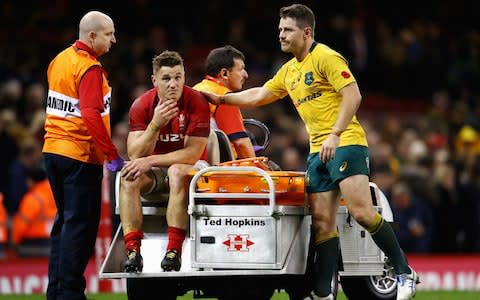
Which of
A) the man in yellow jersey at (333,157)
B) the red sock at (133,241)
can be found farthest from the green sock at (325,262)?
the red sock at (133,241)

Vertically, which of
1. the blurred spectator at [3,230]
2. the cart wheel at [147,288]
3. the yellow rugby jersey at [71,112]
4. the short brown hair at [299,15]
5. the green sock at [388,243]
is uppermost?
the short brown hair at [299,15]

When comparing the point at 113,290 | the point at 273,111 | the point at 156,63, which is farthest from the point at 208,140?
the point at 273,111

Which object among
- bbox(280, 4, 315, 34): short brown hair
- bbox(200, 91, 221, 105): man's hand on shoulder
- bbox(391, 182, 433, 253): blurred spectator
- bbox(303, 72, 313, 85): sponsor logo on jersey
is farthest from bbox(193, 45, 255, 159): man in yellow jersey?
bbox(391, 182, 433, 253): blurred spectator

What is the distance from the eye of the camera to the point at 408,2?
27266mm

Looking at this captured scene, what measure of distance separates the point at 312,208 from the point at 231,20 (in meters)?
13.7

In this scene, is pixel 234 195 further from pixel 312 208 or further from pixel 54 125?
pixel 54 125

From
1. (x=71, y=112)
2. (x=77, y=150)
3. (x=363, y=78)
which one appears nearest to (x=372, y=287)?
(x=77, y=150)

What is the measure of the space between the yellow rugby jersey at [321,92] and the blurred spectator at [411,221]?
7.50 m

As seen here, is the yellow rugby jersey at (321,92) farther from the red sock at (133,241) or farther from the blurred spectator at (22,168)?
the blurred spectator at (22,168)

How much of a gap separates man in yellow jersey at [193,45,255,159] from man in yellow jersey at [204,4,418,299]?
3.56 feet

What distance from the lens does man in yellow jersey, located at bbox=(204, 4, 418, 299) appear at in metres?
11.6

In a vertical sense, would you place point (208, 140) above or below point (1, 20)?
below

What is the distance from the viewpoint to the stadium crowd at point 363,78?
64.5ft

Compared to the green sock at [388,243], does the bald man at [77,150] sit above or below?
above
